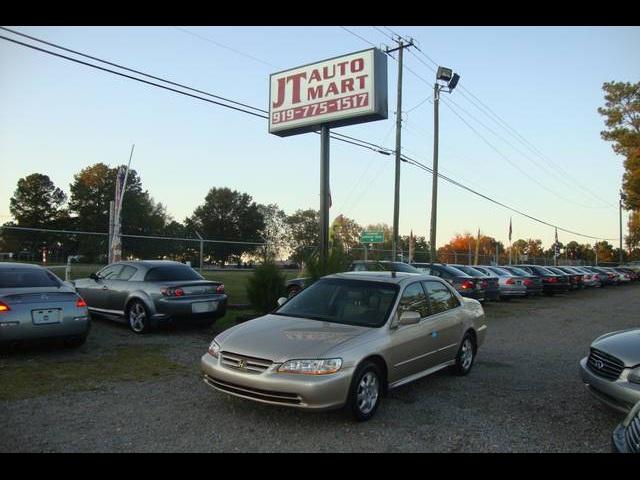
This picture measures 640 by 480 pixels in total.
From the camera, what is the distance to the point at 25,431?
14.8 feet

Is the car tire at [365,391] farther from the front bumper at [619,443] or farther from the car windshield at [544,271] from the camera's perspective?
the car windshield at [544,271]

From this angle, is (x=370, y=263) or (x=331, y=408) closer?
(x=331, y=408)

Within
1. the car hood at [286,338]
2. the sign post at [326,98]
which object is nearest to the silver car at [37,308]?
the car hood at [286,338]

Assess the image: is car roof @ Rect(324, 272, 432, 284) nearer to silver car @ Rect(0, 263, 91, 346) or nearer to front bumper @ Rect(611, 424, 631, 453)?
front bumper @ Rect(611, 424, 631, 453)

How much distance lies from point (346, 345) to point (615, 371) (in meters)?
2.63

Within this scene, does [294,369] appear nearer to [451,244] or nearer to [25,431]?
[25,431]

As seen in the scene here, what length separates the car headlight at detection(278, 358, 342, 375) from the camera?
15.1 ft

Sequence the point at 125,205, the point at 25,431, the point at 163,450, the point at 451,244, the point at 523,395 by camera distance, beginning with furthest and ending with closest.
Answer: the point at 451,244 → the point at 125,205 → the point at 523,395 → the point at 25,431 → the point at 163,450

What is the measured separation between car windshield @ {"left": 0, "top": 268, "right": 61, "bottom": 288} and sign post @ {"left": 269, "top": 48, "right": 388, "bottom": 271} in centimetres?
589

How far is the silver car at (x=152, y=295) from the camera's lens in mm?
9297

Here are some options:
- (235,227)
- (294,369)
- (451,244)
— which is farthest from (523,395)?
(451,244)

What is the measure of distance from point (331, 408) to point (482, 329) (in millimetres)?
3815

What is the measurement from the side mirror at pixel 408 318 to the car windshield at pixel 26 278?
539 centimetres

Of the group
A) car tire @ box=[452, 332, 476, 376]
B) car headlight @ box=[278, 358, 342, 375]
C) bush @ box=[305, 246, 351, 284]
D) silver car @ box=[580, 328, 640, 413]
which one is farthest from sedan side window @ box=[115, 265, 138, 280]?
silver car @ box=[580, 328, 640, 413]
